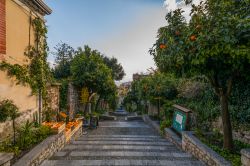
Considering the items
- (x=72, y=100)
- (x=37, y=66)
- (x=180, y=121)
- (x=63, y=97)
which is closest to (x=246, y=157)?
(x=180, y=121)

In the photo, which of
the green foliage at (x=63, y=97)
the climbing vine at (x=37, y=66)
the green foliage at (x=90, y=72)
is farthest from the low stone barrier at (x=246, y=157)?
the green foliage at (x=90, y=72)

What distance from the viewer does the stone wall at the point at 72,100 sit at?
46.6 ft

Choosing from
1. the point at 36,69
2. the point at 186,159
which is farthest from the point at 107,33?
the point at 186,159

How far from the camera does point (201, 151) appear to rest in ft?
19.4

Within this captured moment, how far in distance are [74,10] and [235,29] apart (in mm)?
6436

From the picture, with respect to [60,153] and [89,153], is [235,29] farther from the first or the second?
[60,153]

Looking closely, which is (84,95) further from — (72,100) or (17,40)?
(17,40)

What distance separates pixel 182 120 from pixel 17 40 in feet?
19.4

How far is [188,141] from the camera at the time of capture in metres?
7.07

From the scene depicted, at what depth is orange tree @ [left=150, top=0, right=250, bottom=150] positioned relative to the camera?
181 inches

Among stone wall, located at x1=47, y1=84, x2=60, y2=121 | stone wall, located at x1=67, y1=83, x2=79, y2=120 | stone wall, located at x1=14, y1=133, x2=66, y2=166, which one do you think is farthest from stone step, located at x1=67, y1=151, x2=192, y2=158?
stone wall, located at x1=67, y1=83, x2=79, y2=120

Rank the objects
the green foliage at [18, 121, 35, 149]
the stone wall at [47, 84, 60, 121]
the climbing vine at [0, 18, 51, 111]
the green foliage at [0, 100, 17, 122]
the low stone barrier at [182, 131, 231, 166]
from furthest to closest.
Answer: the stone wall at [47, 84, 60, 121], the climbing vine at [0, 18, 51, 111], the green foliage at [18, 121, 35, 149], the green foliage at [0, 100, 17, 122], the low stone barrier at [182, 131, 231, 166]

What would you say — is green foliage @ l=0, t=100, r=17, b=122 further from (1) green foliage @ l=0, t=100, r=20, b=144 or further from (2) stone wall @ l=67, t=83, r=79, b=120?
(2) stone wall @ l=67, t=83, r=79, b=120

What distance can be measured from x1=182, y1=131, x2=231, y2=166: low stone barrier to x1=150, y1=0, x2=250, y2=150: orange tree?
65cm
